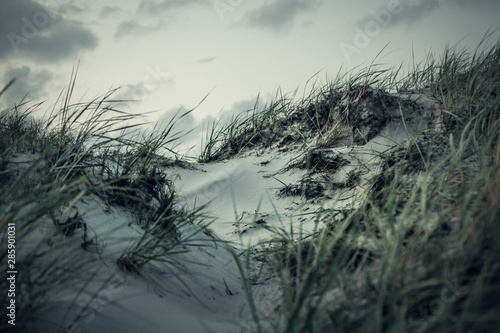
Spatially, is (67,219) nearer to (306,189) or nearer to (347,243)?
(347,243)

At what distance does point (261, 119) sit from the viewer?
12.3 feet

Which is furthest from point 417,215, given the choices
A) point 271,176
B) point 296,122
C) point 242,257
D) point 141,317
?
point 296,122

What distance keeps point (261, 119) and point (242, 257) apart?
231cm

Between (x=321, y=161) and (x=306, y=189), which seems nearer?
(x=306, y=189)

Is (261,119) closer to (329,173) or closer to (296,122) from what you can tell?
(296,122)

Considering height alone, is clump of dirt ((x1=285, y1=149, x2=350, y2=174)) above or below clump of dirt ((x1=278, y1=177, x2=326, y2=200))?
above

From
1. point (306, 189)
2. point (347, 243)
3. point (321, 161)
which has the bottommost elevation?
point (347, 243)

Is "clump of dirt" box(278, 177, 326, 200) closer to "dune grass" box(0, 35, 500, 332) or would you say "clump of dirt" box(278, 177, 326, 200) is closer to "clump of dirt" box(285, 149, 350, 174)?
"clump of dirt" box(285, 149, 350, 174)

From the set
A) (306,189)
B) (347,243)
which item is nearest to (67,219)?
(347,243)

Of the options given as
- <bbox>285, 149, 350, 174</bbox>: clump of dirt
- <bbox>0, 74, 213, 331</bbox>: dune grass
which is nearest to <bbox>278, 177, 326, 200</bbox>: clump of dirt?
<bbox>285, 149, 350, 174</bbox>: clump of dirt

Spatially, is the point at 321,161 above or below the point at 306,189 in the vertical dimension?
above

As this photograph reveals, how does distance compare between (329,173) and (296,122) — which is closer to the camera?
(329,173)

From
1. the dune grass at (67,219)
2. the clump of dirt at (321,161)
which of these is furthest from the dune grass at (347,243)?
the clump of dirt at (321,161)

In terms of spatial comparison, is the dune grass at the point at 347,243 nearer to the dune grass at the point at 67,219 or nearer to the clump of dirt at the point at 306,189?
the dune grass at the point at 67,219
